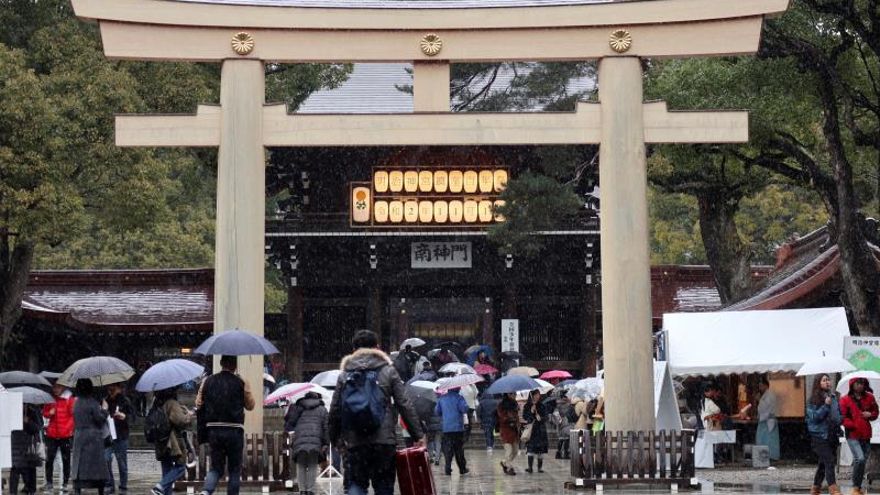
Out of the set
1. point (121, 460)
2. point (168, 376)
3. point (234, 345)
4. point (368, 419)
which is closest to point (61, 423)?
point (121, 460)

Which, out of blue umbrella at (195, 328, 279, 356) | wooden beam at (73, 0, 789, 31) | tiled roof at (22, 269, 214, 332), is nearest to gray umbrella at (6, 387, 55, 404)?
blue umbrella at (195, 328, 279, 356)

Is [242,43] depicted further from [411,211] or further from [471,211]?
[471,211]

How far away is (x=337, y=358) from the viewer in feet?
121

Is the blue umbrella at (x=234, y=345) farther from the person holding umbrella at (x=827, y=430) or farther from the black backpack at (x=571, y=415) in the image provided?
the black backpack at (x=571, y=415)

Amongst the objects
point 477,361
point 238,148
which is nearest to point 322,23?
point 238,148

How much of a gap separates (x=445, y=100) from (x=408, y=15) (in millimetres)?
1348

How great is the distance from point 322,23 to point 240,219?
307 cm

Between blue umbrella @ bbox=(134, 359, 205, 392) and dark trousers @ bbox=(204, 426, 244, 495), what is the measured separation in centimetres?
267

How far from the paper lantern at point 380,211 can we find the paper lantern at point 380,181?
1.14 feet

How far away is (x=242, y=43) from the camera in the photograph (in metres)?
21.0

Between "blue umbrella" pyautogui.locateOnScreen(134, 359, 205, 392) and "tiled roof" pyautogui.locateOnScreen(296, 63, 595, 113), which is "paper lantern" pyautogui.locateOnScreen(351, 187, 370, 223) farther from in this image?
"blue umbrella" pyautogui.locateOnScreen(134, 359, 205, 392)

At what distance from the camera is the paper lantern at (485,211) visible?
3550 centimetres

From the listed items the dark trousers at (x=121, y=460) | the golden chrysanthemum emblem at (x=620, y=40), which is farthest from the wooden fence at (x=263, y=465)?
the golden chrysanthemum emblem at (x=620, y=40)

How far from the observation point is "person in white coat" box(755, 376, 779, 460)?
24859mm
